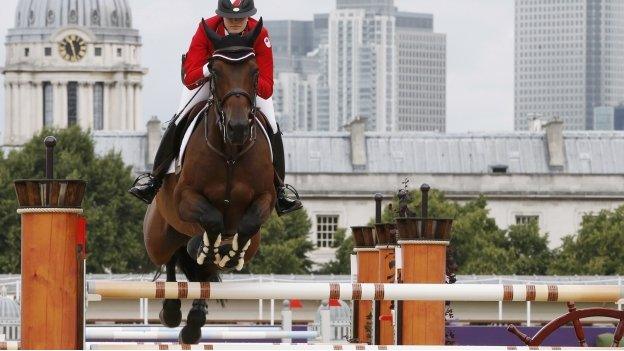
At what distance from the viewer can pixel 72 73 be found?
18400cm

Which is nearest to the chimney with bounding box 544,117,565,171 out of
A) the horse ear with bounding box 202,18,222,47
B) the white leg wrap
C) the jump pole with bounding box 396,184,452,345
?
the jump pole with bounding box 396,184,452,345

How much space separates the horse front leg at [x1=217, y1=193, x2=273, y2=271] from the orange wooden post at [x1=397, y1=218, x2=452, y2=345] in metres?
2.56

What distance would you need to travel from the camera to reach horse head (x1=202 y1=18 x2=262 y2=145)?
17.5 m

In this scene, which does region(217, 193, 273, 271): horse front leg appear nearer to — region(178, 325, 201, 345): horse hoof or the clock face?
region(178, 325, 201, 345): horse hoof

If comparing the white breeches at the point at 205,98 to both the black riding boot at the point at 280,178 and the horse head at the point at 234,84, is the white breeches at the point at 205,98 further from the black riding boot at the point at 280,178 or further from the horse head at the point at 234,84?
the horse head at the point at 234,84

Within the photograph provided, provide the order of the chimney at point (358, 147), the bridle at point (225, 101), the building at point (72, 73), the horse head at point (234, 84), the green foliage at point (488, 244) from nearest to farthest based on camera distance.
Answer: the horse head at point (234, 84) → the bridle at point (225, 101) → the green foliage at point (488, 244) → the chimney at point (358, 147) → the building at point (72, 73)

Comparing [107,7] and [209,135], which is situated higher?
[107,7]

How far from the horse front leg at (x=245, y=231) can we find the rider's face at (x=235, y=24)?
137 cm

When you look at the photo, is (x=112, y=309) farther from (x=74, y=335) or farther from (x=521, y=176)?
(x=521, y=176)

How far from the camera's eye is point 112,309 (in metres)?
58.4

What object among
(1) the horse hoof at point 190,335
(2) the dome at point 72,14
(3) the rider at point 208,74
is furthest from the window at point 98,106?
(3) the rider at point 208,74

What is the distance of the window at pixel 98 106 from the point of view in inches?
7190

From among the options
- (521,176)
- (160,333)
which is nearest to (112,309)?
(160,333)

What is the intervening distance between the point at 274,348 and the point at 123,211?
302 feet
